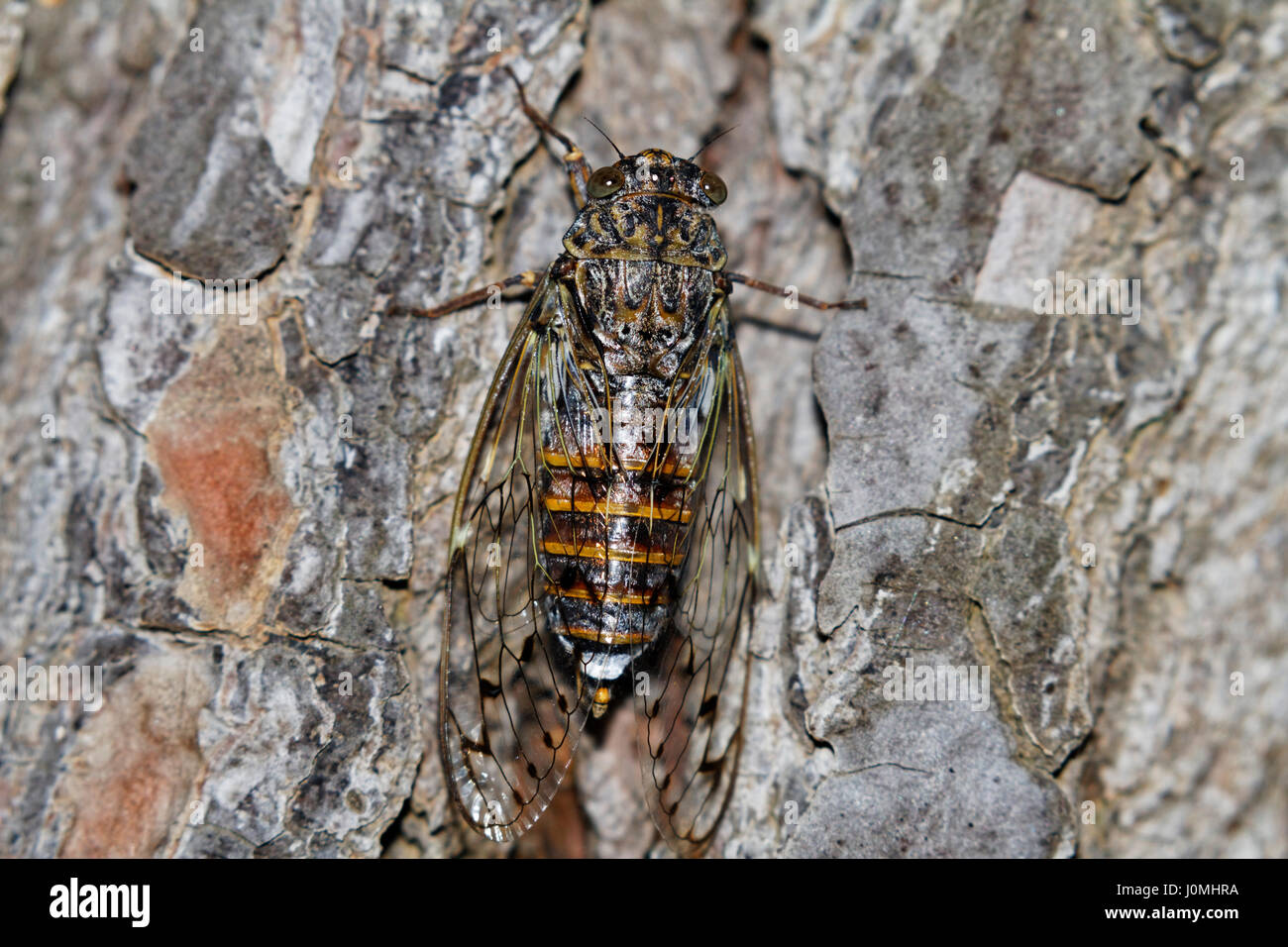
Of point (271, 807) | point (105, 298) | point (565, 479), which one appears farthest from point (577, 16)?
point (271, 807)

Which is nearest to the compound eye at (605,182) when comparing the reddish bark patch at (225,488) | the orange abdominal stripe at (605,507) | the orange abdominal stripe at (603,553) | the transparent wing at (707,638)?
the transparent wing at (707,638)

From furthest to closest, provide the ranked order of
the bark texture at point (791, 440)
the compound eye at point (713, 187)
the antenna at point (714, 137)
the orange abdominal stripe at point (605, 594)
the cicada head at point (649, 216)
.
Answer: the antenna at point (714, 137)
the compound eye at point (713, 187)
the cicada head at point (649, 216)
the orange abdominal stripe at point (605, 594)
the bark texture at point (791, 440)

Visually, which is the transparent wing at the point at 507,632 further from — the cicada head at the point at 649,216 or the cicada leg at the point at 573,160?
the cicada leg at the point at 573,160

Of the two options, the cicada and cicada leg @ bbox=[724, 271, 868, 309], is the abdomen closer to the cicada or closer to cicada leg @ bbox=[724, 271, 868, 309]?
the cicada

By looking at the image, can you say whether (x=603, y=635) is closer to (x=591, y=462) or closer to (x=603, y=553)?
(x=603, y=553)

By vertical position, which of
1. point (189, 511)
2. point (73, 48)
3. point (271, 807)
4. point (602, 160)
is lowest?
point (271, 807)

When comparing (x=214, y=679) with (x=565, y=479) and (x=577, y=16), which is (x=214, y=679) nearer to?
(x=565, y=479)

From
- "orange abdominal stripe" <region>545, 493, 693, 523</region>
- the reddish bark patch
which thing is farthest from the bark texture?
"orange abdominal stripe" <region>545, 493, 693, 523</region>
